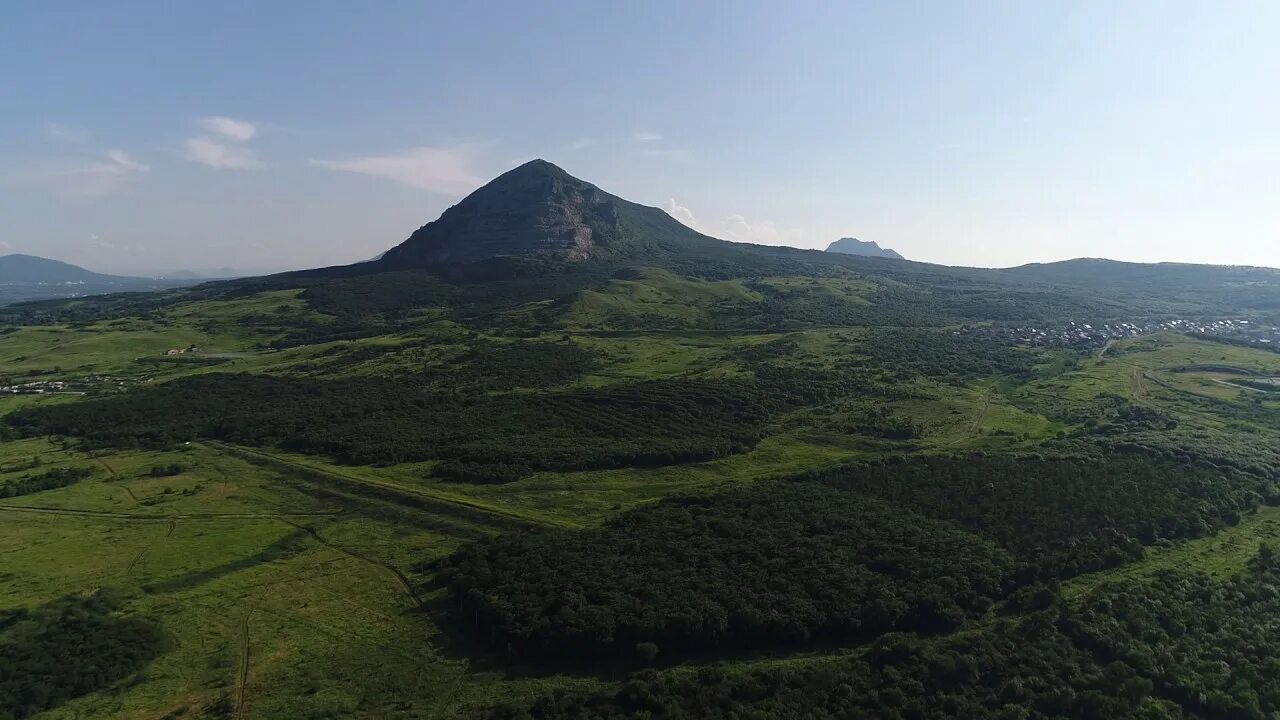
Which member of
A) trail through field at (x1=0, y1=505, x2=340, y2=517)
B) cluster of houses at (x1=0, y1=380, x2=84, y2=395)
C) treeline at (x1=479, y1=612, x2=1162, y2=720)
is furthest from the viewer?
cluster of houses at (x1=0, y1=380, x2=84, y2=395)

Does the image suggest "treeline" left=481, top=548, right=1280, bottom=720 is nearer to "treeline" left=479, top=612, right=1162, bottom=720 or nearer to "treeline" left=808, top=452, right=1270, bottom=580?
"treeline" left=479, top=612, right=1162, bottom=720

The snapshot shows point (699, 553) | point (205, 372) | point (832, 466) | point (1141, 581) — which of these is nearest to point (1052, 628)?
point (1141, 581)

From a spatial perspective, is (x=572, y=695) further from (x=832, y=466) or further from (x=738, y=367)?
(x=738, y=367)

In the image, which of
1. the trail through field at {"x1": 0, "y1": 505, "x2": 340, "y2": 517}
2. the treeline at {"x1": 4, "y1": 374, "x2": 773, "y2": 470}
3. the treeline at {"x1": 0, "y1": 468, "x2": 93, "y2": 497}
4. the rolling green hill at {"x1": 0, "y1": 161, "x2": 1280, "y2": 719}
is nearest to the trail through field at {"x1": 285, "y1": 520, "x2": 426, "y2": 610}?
the rolling green hill at {"x1": 0, "y1": 161, "x2": 1280, "y2": 719}

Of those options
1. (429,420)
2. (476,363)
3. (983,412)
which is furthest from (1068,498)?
(476,363)

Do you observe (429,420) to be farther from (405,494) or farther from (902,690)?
(902,690)

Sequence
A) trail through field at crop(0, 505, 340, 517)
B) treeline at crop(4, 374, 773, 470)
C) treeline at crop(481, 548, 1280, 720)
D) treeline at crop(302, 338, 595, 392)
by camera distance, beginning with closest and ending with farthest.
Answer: treeline at crop(481, 548, 1280, 720) < trail through field at crop(0, 505, 340, 517) < treeline at crop(4, 374, 773, 470) < treeline at crop(302, 338, 595, 392)

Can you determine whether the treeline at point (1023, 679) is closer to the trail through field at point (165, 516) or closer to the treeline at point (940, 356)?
the trail through field at point (165, 516)
